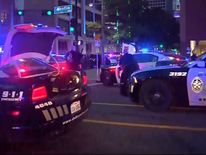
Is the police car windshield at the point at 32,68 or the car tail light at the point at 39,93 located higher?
the police car windshield at the point at 32,68

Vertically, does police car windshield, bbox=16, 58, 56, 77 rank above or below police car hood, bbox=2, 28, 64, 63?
below

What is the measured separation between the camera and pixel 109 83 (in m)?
20.4

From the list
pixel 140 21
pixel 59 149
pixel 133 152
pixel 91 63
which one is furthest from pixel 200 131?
pixel 140 21

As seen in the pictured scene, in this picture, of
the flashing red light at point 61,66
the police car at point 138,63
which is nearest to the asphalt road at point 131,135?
the flashing red light at point 61,66

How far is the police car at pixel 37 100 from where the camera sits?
707 centimetres

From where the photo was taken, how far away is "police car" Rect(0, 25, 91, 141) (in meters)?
7.07

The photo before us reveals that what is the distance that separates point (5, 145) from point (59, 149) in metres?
0.89

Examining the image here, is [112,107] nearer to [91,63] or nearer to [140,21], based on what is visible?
[91,63]

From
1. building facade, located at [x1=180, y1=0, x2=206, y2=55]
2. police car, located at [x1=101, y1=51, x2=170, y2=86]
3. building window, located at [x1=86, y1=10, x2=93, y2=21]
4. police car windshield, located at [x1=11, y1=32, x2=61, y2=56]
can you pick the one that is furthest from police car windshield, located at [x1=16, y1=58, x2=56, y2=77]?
building window, located at [x1=86, y1=10, x2=93, y2=21]

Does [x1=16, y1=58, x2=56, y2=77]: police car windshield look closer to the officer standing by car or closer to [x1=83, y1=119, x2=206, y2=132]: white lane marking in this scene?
[x1=83, y1=119, x2=206, y2=132]: white lane marking

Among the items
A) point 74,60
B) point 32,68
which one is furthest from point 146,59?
point 32,68

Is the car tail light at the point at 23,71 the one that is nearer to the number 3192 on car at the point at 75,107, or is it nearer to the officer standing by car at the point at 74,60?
the number 3192 on car at the point at 75,107

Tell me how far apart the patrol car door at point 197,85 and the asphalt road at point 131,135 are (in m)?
0.33

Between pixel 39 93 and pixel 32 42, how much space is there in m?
6.30
